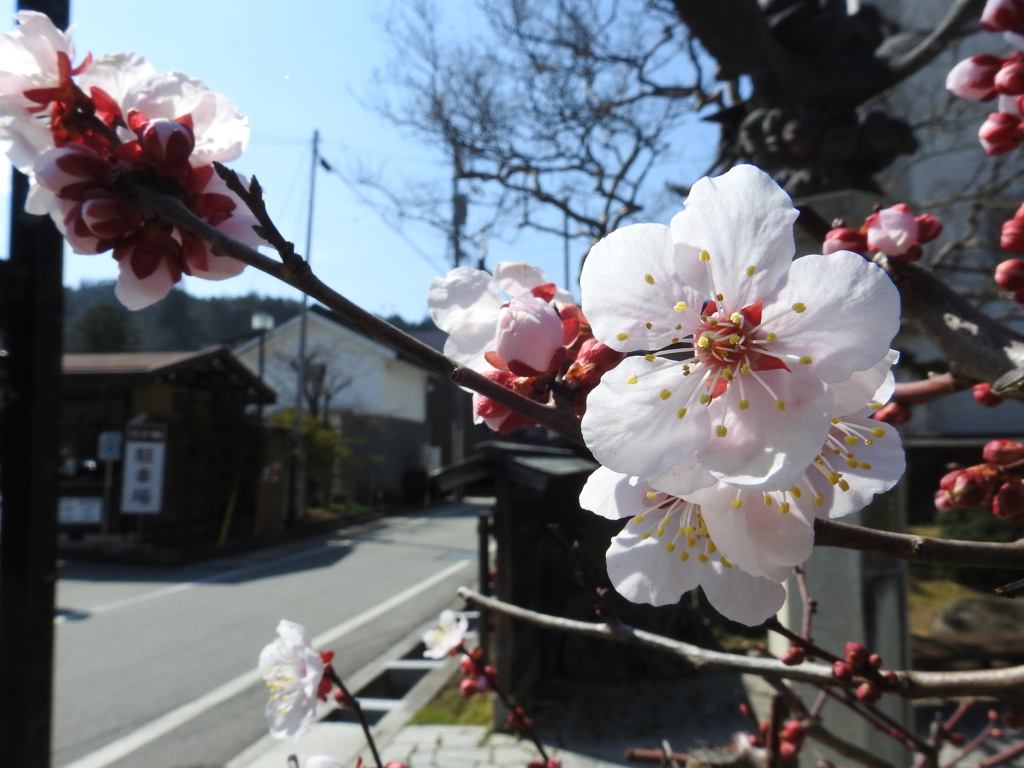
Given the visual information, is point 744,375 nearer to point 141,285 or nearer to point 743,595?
point 743,595

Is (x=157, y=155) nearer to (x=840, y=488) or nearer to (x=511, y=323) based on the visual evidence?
(x=511, y=323)

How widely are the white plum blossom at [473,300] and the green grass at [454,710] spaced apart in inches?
176

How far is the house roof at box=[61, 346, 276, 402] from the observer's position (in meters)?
11.8

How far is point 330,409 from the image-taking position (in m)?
20.7

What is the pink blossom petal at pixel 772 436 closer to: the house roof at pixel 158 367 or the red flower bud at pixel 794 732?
the red flower bud at pixel 794 732

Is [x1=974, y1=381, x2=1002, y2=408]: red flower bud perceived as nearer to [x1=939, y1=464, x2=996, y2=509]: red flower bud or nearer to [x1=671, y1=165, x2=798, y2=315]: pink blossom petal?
[x1=939, y1=464, x2=996, y2=509]: red flower bud

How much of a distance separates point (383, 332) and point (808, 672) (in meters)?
0.70

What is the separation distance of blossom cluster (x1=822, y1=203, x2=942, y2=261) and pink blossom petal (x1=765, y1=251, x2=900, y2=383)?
1.68ft

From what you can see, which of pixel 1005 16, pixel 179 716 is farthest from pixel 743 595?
pixel 179 716

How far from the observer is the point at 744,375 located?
518mm

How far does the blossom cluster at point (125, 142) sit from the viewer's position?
2.23 feet

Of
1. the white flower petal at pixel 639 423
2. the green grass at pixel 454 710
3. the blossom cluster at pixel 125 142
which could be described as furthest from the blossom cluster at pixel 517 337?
the green grass at pixel 454 710

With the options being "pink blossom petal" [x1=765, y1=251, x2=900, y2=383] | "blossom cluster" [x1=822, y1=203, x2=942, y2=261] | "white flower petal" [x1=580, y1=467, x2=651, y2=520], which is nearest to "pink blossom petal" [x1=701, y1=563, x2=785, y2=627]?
"white flower petal" [x1=580, y1=467, x2=651, y2=520]

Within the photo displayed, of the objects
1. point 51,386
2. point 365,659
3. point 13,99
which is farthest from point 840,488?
point 365,659
